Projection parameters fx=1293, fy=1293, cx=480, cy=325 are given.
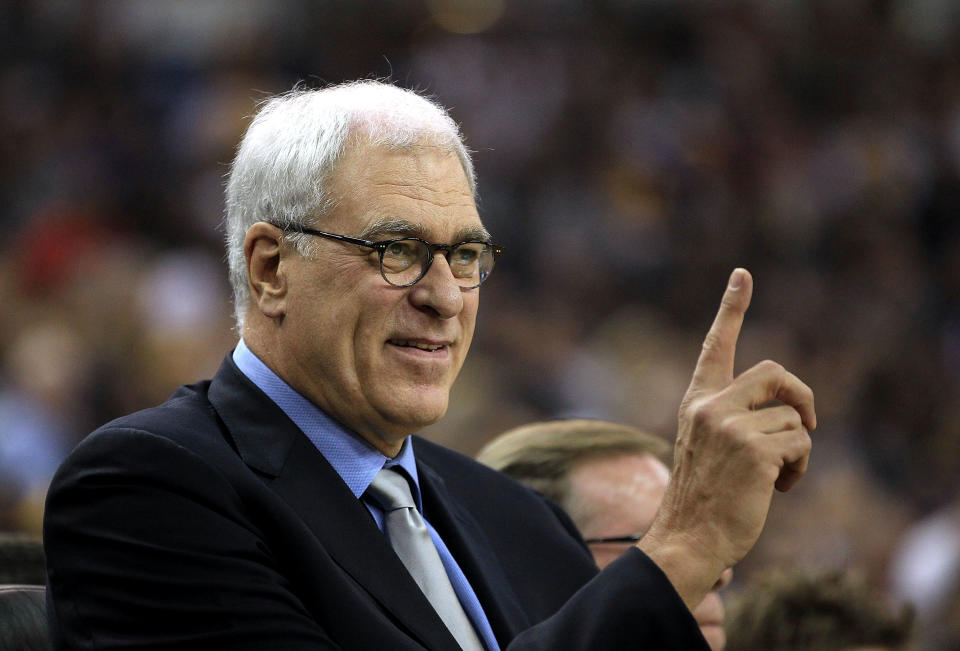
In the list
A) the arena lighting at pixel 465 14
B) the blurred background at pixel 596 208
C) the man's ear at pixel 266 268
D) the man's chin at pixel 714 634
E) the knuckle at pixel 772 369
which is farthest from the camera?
the arena lighting at pixel 465 14

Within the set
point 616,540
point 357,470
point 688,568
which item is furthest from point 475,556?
point 616,540

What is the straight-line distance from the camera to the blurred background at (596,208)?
6.92 meters

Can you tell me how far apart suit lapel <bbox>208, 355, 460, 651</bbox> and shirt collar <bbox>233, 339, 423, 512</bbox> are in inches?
1.4

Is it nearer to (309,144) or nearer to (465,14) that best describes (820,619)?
(309,144)

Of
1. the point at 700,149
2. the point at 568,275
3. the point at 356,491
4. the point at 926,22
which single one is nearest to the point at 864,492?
the point at 568,275

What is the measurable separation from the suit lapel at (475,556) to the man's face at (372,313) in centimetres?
20

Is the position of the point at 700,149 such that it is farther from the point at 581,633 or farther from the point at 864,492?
the point at 581,633

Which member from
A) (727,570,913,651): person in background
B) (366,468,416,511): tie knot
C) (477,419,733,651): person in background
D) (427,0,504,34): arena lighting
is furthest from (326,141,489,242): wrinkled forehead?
(427,0,504,34): arena lighting

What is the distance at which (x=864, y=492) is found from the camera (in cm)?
695

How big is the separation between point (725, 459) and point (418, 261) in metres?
0.63

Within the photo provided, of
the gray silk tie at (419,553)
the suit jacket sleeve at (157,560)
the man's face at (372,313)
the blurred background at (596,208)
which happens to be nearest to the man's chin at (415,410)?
the man's face at (372,313)

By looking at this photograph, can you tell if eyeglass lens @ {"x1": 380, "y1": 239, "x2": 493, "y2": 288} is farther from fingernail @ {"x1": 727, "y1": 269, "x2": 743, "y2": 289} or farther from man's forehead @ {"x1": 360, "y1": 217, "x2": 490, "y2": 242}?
fingernail @ {"x1": 727, "y1": 269, "x2": 743, "y2": 289}

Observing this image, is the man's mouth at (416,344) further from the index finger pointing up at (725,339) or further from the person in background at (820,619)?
the person in background at (820,619)

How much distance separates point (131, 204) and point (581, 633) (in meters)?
7.37
